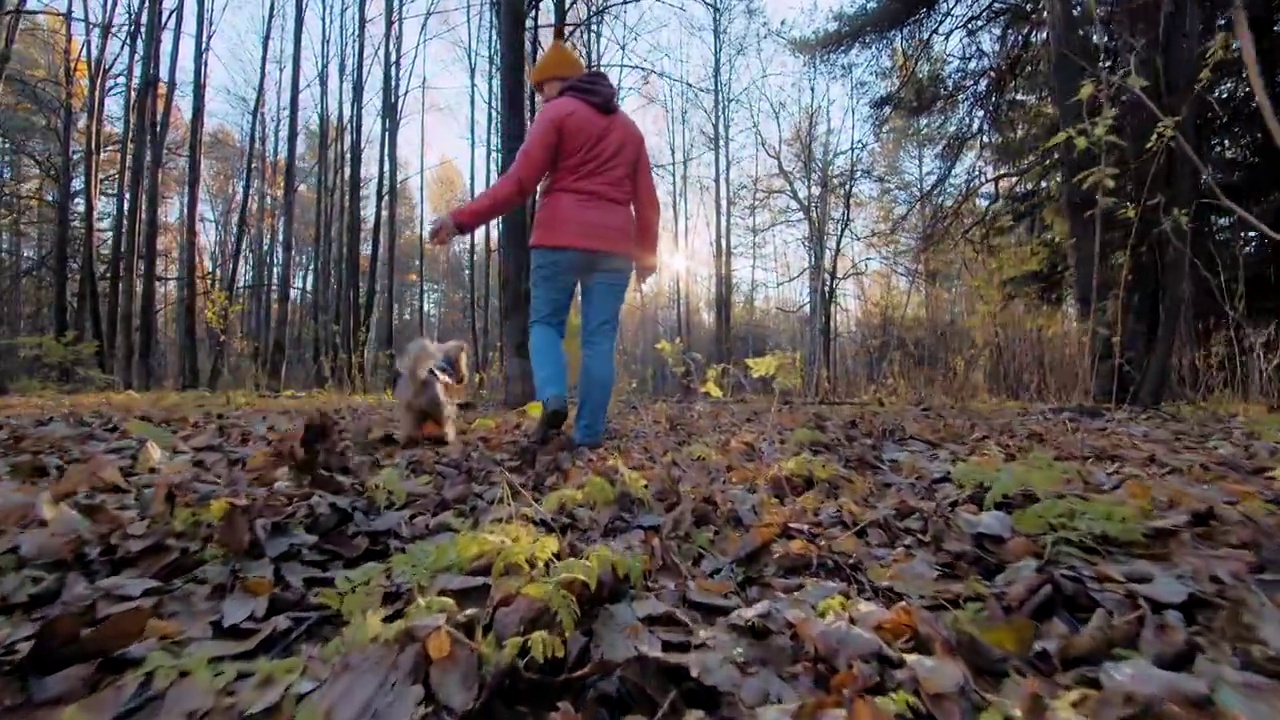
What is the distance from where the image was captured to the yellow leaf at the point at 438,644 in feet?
3.94

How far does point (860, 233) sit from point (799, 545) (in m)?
18.0

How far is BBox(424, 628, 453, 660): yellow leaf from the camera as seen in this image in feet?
3.94

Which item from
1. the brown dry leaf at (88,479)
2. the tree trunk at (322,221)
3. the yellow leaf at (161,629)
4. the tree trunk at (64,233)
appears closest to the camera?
the yellow leaf at (161,629)

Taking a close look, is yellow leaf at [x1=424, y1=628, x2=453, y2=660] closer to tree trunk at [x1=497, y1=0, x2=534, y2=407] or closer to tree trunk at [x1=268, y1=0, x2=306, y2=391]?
tree trunk at [x1=497, y1=0, x2=534, y2=407]

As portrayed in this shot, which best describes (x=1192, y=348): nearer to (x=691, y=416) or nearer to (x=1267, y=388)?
(x=1267, y=388)

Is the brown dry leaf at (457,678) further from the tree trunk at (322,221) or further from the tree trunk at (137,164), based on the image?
the tree trunk at (322,221)

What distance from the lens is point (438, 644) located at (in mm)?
Result: 1216

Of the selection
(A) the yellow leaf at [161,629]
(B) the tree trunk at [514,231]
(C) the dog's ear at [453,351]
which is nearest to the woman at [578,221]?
(C) the dog's ear at [453,351]

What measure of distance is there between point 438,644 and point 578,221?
2.50m

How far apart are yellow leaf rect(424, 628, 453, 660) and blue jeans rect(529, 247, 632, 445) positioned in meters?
2.19

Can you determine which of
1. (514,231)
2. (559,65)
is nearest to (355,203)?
(514,231)

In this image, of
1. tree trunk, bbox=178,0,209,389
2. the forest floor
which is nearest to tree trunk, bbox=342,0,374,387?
tree trunk, bbox=178,0,209,389

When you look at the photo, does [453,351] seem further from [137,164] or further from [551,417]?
[137,164]

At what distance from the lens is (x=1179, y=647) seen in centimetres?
130
